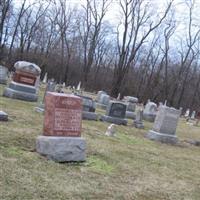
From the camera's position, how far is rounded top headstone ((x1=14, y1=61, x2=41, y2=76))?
61.2ft

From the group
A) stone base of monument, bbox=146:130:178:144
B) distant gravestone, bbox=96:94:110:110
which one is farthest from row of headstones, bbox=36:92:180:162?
distant gravestone, bbox=96:94:110:110

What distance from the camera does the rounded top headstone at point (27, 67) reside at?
18.6 meters

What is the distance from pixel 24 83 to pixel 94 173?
1169 cm

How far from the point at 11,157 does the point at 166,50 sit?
4607cm

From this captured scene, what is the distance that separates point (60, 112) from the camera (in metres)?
8.43

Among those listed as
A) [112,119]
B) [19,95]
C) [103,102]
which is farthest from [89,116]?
[103,102]

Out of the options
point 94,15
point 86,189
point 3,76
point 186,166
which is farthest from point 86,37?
point 86,189

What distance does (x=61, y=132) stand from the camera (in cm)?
836

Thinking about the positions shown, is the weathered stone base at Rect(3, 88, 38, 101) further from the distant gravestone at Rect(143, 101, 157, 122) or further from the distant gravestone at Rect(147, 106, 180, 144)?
the distant gravestone at Rect(143, 101, 157, 122)

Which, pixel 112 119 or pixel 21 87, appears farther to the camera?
pixel 21 87

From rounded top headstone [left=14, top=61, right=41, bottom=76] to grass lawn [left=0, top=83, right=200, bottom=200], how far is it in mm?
7365

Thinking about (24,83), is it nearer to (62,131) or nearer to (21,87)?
(21,87)

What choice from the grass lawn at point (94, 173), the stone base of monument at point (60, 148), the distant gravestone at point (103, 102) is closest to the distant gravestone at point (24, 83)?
the grass lawn at point (94, 173)

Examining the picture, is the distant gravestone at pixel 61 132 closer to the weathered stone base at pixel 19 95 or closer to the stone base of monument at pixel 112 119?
the stone base of monument at pixel 112 119
